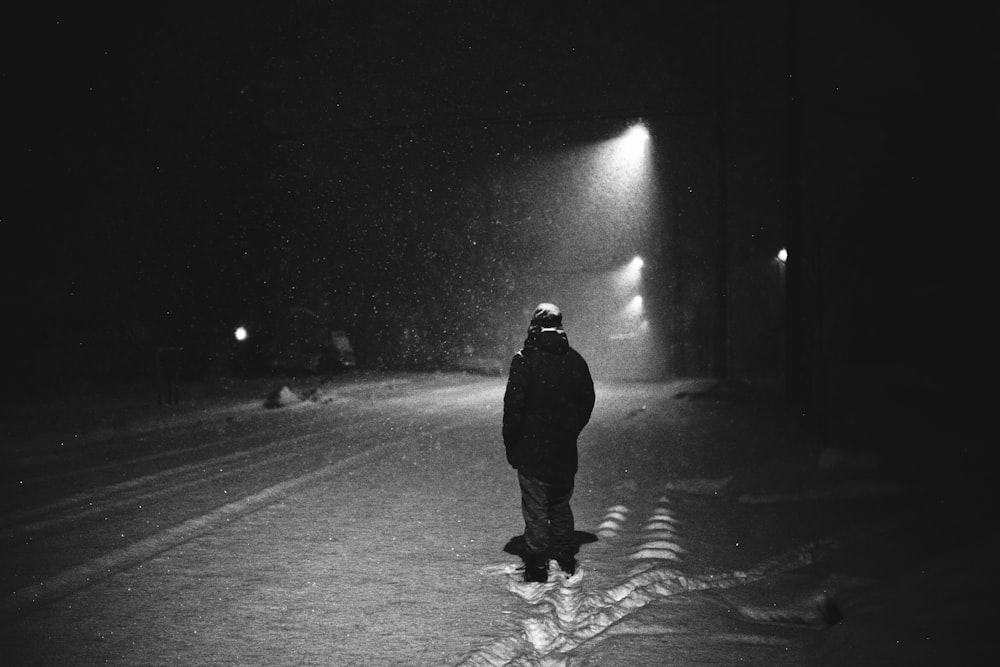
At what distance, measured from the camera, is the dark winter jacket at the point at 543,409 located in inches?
211

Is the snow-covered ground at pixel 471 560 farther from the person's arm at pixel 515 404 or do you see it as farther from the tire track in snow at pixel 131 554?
the person's arm at pixel 515 404

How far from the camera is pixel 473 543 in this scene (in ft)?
20.5

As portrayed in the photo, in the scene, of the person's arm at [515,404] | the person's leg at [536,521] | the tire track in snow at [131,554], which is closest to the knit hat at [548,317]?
the person's arm at [515,404]

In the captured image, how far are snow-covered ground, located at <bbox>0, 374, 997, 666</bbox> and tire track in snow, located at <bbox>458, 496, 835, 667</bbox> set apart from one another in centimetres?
2

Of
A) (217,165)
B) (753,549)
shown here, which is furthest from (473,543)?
(217,165)

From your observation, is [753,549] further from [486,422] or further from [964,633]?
[486,422]

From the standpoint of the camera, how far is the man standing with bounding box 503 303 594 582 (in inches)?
211

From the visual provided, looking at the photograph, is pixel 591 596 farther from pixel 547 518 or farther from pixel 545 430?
pixel 545 430

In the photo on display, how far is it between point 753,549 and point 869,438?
6344 mm

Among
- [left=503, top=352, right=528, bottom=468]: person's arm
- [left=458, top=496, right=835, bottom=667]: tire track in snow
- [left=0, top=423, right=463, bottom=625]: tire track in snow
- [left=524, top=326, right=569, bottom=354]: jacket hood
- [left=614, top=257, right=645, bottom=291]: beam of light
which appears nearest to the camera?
[left=458, top=496, right=835, bottom=667]: tire track in snow

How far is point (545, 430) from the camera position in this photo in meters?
5.37

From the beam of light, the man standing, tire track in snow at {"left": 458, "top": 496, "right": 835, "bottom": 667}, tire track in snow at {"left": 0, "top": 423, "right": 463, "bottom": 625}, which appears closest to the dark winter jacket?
the man standing

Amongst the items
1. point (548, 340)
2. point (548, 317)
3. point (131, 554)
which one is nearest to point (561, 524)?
point (548, 340)

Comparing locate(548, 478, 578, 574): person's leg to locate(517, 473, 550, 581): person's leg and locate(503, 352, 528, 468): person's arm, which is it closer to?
locate(517, 473, 550, 581): person's leg
